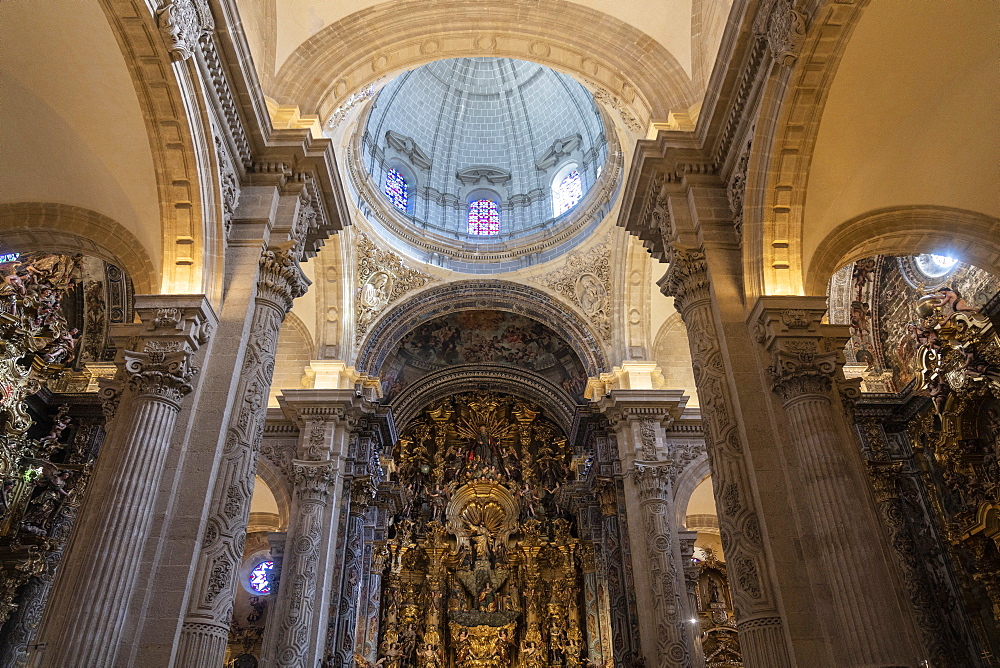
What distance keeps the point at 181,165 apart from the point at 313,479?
786cm

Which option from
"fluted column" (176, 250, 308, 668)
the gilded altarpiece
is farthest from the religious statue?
"fluted column" (176, 250, 308, 668)

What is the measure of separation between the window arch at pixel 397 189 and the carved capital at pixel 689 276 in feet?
38.9

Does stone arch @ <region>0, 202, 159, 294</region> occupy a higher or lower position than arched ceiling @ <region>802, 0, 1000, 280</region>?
lower

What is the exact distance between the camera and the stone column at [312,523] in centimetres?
1288

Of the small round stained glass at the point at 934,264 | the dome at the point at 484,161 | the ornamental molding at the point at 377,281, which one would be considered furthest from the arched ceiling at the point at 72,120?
the small round stained glass at the point at 934,264

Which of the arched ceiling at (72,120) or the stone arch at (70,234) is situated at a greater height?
the arched ceiling at (72,120)

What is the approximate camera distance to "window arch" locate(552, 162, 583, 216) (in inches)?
802

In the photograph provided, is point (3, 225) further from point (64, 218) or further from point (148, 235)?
point (148, 235)

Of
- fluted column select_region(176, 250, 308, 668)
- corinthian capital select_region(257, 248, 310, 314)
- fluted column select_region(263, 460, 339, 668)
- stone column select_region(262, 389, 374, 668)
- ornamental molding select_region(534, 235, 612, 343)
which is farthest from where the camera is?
ornamental molding select_region(534, 235, 612, 343)

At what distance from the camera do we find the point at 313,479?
14.5m

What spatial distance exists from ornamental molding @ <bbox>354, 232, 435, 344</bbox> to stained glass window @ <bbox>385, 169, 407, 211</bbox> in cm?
213

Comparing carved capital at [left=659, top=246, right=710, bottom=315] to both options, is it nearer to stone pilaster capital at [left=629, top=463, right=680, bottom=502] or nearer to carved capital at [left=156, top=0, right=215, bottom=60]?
carved capital at [left=156, top=0, right=215, bottom=60]

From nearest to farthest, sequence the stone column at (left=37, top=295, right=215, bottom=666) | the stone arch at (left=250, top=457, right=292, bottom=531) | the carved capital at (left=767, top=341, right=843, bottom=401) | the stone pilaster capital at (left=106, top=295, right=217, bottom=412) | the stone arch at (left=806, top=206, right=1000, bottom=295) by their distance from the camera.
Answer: the stone column at (left=37, top=295, right=215, bottom=666), the stone pilaster capital at (left=106, top=295, right=217, bottom=412), the carved capital at (left=767, top=341, right=843, bottom=401), the stone arch at (left=806, top=206, right=1000, bottom=295), the stone arch at (left=250, top=457, right=292, bottom=531)

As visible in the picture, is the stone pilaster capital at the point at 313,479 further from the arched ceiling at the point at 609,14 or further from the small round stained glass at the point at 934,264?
the small round stained glass at the point at 934,264
